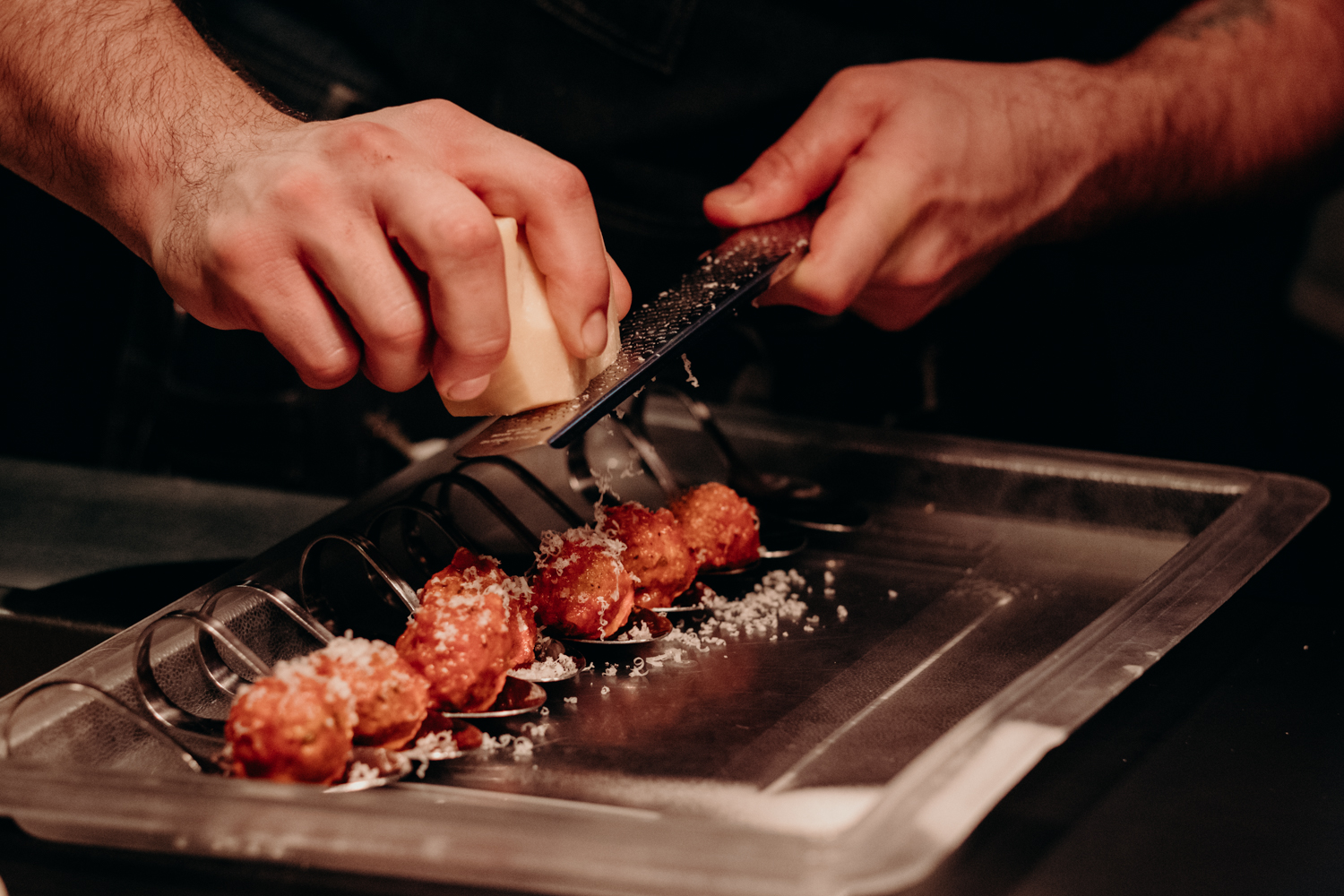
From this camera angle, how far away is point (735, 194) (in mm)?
1235

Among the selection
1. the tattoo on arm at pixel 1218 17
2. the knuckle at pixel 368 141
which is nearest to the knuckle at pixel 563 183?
the knuckle at pixel 368 141

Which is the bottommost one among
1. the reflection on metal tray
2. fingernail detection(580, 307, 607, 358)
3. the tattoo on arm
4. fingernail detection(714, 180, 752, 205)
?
the reflection on metal tray

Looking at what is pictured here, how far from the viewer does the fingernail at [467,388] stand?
860mm

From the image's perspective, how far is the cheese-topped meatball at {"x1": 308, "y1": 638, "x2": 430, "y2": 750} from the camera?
2.61ft

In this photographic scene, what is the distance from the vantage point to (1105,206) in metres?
1.50

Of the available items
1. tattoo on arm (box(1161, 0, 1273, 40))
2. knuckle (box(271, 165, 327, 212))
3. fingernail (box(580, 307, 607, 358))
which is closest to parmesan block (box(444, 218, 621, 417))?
fingernail (box(580, 307, 607, 358))

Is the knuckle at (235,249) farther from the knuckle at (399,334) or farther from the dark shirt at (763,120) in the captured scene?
the dark shirt at (763,120)

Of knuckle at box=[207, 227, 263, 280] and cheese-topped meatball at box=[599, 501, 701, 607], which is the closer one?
knuckle at box=[207, 227, 263, 280]

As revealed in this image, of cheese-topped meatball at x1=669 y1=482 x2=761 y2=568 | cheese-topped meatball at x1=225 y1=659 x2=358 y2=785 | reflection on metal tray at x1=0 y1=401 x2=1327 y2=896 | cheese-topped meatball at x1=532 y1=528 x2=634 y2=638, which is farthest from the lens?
cheese-topped meatball at x1=669 y1=482 x2=761 y2=568

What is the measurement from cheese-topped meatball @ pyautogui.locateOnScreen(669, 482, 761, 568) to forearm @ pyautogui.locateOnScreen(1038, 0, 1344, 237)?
0.63m

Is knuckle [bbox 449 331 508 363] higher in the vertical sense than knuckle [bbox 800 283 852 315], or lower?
higher

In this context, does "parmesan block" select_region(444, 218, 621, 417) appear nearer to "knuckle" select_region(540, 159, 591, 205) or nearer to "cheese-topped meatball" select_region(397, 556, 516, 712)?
"knuckle" select_region(540, 159, 591, 205)

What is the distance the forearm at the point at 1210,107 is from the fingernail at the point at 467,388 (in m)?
0.91

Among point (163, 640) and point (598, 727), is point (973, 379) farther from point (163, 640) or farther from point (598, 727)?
point (163, 640)
